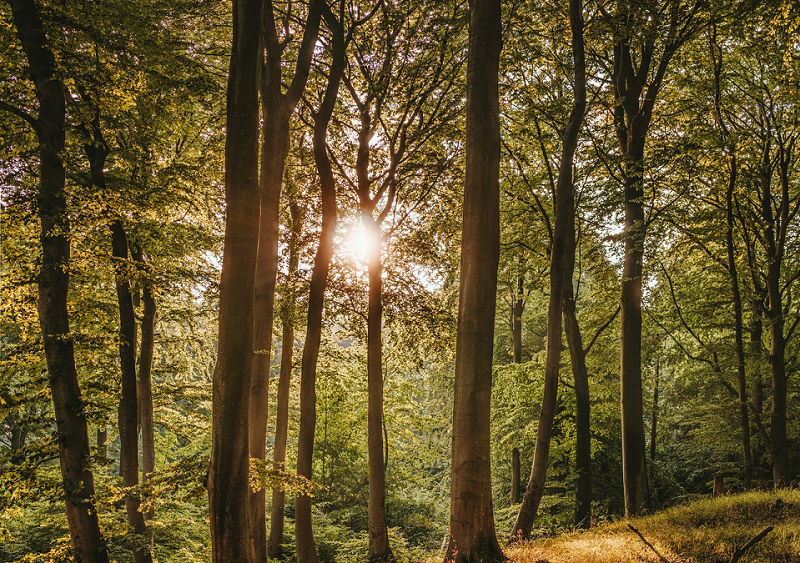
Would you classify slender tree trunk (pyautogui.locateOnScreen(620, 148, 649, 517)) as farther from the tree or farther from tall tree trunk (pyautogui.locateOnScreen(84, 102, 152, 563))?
tall tree trunk (pyautogui.locateOnScreen(84, 102, 152, 563))

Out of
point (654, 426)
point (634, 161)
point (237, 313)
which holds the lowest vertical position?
point (654, 426)

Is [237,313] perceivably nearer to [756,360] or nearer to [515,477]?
[756,360]

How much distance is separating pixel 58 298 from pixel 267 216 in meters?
3.88

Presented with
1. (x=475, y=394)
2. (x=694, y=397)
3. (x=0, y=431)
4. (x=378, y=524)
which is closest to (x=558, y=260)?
(x=475, y=394)


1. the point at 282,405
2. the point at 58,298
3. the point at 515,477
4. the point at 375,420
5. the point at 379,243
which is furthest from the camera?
the point at 515,477

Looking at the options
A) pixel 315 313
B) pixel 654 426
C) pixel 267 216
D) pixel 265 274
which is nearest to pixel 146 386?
pixel 315 313

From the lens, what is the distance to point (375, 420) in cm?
1119

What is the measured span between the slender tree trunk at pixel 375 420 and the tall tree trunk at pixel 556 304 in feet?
10.4

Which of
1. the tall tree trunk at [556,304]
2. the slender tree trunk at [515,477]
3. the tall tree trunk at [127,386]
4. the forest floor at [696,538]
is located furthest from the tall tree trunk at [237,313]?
the slender tree trunk at [515,477]

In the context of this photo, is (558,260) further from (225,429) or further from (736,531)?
(225,429)

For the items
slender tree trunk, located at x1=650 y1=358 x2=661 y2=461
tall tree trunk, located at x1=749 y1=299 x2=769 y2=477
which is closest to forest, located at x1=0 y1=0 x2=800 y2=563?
tall tree trunk, located at x1=749 y1=299 x2=769 y2=477

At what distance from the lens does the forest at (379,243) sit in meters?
5.93

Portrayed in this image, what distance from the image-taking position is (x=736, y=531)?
595 cm

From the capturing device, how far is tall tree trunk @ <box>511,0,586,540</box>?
884 cm
